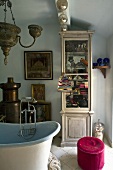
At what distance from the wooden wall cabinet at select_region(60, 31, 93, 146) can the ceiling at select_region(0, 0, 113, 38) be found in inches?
13.9

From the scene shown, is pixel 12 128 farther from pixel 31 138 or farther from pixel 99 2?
pixel 99 2

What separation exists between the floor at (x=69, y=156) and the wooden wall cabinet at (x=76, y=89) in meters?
0.15

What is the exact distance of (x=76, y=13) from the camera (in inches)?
106

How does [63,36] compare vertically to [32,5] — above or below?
below

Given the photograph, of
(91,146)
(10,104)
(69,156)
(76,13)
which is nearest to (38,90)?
(10,104)

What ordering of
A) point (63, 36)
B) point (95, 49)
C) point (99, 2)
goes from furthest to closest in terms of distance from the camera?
point (95, 49) → point (63, 36) → point (99, 2)

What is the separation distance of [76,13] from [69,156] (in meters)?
2.58

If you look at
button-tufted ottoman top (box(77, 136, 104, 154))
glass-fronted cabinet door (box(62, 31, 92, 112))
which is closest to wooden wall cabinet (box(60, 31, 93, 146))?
glass-fronted cabinet door (box(62, 31, 92, 112))

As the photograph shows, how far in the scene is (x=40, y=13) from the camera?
2.77 m

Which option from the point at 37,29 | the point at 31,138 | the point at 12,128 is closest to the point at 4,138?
the point at 12,128

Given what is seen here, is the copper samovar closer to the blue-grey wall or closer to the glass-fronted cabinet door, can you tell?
the blue-grey wall

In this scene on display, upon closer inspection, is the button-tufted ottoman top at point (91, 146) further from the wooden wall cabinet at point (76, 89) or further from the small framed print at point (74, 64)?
the small framed print at point (74, 64)

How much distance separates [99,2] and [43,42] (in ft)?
5.37

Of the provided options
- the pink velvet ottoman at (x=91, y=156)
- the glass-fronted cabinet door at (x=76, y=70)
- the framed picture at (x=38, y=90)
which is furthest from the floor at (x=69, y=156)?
the framed picture at (x=38, y=90)
